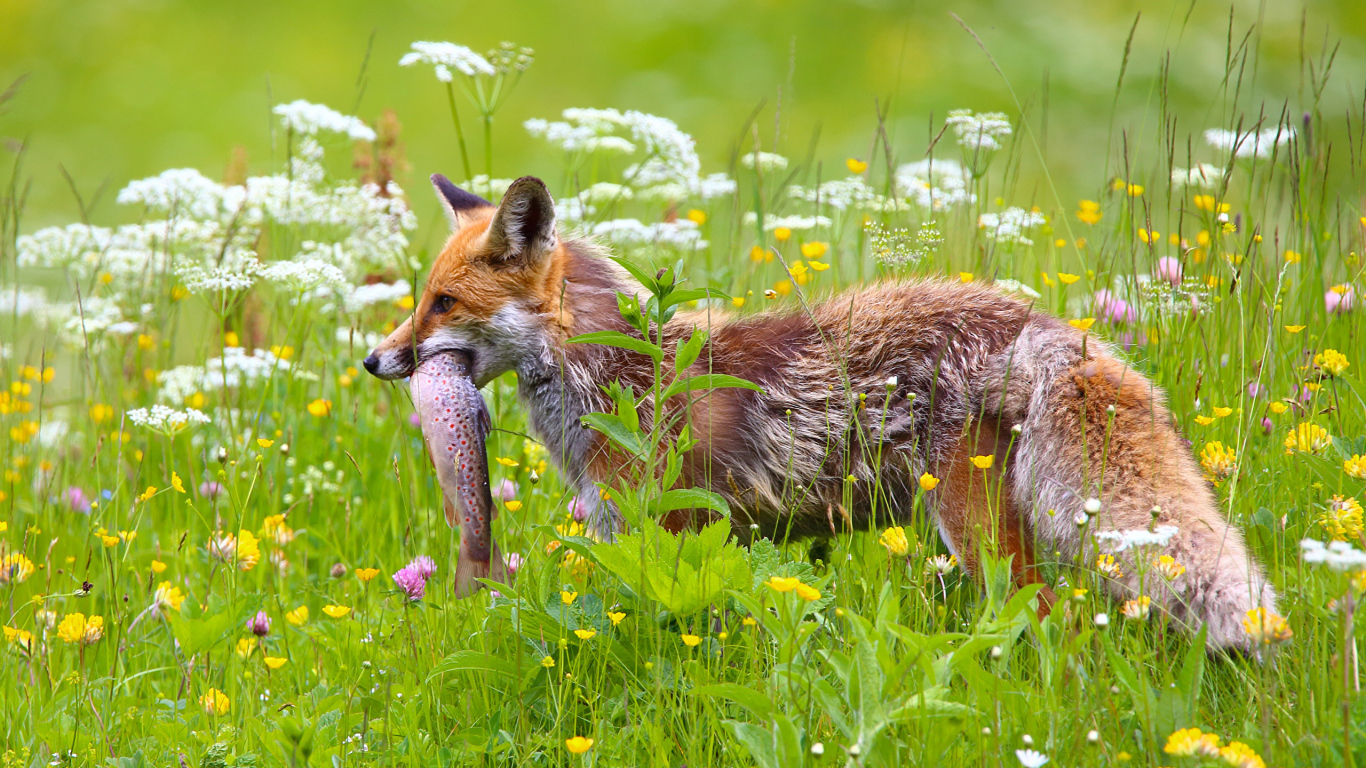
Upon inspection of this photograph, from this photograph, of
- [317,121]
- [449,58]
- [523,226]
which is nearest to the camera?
[523,226]

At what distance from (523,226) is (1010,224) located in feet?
7.62

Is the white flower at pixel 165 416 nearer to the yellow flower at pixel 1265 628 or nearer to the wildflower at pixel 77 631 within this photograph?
the wildflower at pixel 77 631

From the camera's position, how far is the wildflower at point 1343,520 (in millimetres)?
2840

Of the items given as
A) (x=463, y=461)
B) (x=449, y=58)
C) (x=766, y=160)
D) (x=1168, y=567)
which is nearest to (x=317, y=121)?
(x=449, y=58)

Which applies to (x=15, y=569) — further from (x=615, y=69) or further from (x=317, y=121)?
(x=615, y=69)

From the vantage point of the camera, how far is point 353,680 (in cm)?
329

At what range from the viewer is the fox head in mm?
4145

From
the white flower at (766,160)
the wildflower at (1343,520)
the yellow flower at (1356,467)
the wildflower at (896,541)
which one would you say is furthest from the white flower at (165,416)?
the yellow flower at (1356,467)

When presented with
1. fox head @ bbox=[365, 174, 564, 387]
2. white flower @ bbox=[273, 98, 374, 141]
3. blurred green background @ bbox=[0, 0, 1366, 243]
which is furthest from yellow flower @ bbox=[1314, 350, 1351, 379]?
blurred green background @ bbox=[0, 0, 1366, 243]

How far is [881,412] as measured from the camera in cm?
366

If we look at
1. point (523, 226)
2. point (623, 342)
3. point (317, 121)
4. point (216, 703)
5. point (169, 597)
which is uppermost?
point (317, 121)

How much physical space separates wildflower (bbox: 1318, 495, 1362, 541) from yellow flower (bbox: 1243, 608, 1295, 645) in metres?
0.48

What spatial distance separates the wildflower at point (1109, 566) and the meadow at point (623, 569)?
3.6 inches

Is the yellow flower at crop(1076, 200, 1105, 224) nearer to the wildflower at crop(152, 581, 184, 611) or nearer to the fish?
the fish
